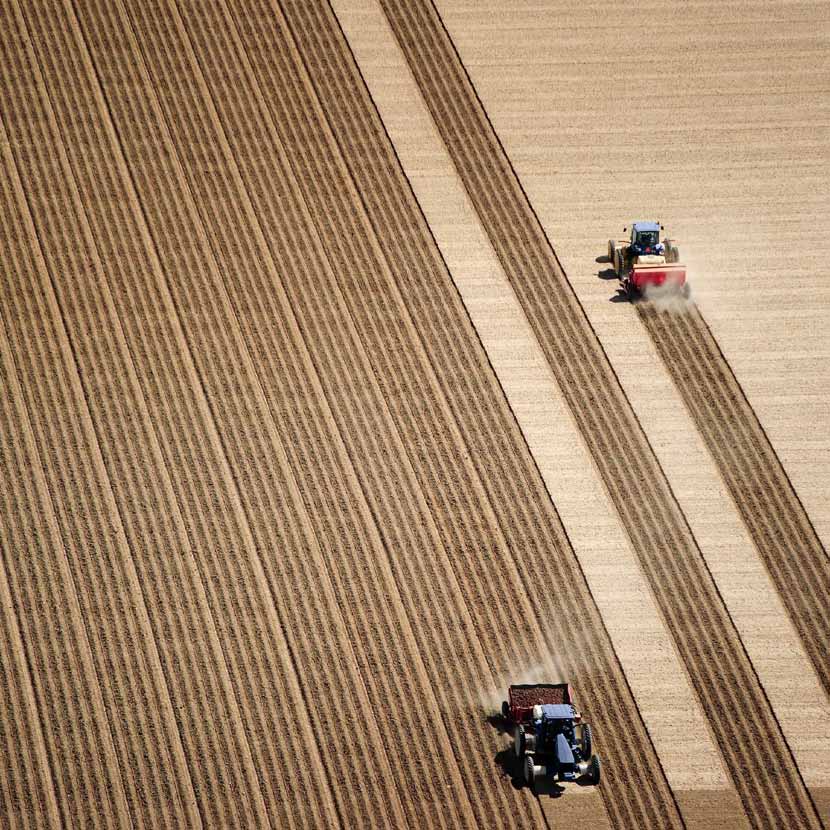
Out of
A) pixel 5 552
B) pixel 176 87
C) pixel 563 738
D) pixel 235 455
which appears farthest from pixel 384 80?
pixel 563 738

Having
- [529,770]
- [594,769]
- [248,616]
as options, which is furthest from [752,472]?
[248,616]

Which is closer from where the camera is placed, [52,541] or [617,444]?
[52,541]

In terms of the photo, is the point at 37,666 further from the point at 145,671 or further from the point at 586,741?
the point at 586,741

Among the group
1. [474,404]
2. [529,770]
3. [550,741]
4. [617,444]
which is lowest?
[529,770]

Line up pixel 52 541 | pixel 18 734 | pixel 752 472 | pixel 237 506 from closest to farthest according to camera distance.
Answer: pixel 18 734, pixel 52 541, pixel 237 506, pixel 752 472

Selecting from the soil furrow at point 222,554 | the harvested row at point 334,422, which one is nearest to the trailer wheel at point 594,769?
the harvested row at point 334,422

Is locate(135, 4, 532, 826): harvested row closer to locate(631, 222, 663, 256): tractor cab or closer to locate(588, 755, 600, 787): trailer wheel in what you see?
locate(588, 755, 600, 787): trailer wheel

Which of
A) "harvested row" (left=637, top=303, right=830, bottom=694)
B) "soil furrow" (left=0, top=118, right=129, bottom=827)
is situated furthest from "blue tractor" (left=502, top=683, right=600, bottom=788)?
"soil furrow" (left=0, top=118, right=129, bottom=827)
